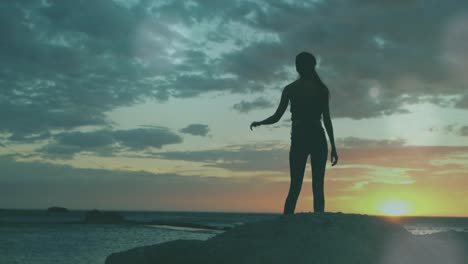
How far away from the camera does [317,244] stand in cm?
825

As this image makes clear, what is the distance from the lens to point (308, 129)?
32.0ft

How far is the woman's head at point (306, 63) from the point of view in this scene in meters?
9.84

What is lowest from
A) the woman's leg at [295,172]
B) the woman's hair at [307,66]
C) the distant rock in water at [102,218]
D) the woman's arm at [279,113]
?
the woman's leg at [295,172]

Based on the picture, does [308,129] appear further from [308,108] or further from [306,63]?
[306,63]

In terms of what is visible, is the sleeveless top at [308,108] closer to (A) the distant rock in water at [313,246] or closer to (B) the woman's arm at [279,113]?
(B) the woman's arm at [279,113]

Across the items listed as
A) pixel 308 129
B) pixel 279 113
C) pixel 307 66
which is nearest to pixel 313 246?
pixel 308 129

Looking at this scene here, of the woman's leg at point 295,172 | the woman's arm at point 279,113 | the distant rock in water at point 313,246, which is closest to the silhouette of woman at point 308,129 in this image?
the woman's leg at point 295,172

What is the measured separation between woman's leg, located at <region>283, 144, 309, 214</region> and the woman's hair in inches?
39.9

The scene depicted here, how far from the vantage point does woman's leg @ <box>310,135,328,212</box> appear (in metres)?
9.78

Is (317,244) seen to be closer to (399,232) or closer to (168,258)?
(399,232)

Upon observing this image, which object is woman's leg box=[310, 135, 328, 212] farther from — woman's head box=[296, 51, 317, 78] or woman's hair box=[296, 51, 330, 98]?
woman's head box=[296, 51, 317, 78]

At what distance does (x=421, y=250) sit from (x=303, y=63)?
337 cm

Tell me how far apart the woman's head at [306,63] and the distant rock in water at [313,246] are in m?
2.30

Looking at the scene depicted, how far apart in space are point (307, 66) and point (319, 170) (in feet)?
5.47
